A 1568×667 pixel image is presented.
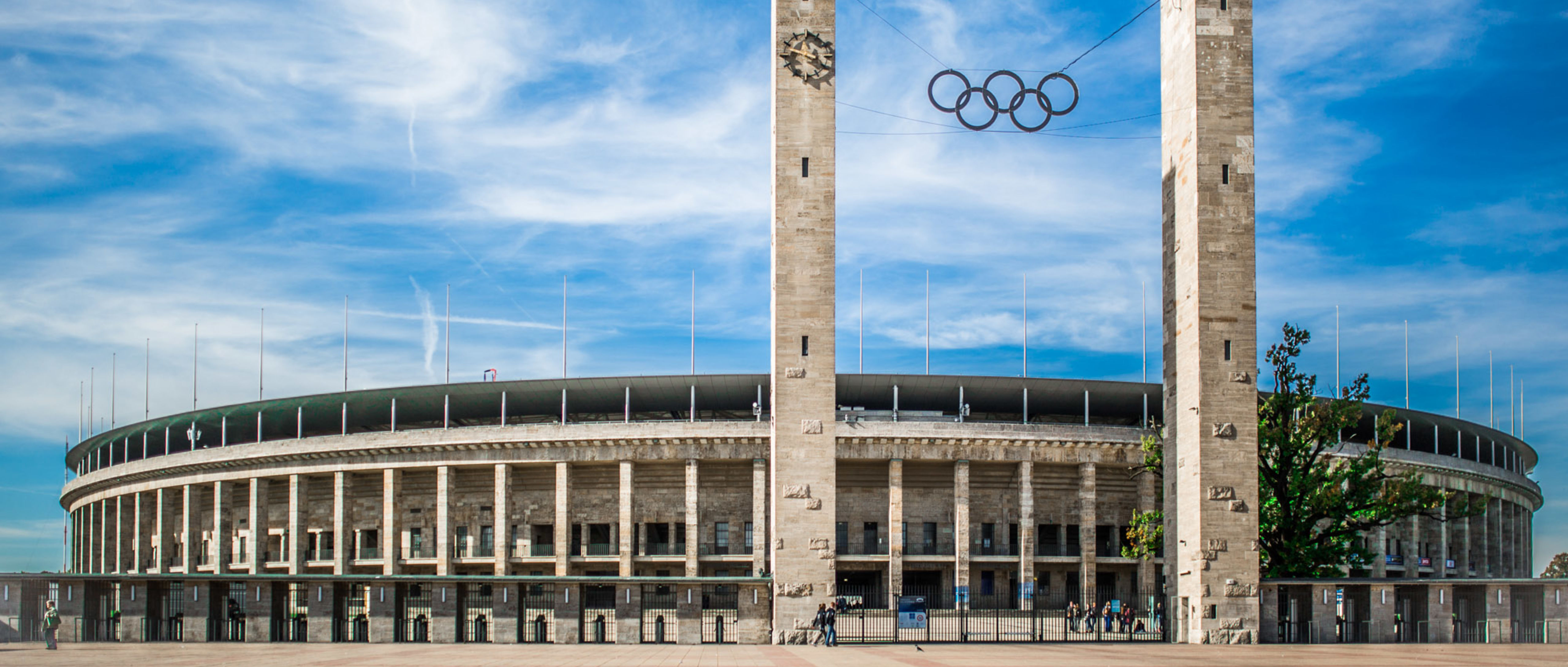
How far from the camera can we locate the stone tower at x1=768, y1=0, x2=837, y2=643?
35.9 metres

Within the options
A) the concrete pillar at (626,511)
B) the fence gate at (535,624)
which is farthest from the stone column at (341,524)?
the fence gate at (535,624)

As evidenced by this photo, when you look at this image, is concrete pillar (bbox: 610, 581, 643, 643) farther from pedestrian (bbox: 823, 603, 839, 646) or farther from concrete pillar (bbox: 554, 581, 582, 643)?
pedestrian (bbox: 823, 603, 839, 646)

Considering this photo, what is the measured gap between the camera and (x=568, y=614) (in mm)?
36688

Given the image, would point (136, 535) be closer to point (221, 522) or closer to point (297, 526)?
point (221, 522)

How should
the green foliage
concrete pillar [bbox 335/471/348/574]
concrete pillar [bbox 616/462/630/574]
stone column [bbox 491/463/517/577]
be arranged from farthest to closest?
concrete pillar [bbox 335/471/348/574] → stone column [bbox 491/463/517/577] → concrete pillar [bbox 616/462/630/574] → the green foliage

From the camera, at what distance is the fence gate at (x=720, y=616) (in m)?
37.3

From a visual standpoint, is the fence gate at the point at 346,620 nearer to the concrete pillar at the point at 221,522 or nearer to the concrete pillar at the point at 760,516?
the concrete pillar at the point at 760,516

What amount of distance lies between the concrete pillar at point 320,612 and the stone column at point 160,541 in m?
46.2

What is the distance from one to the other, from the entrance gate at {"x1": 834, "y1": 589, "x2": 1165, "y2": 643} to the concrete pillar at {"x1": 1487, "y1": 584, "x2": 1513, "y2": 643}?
907cm

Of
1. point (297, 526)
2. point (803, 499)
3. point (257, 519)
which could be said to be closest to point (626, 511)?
point (297, 526)

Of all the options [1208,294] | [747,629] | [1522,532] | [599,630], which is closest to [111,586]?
[599,630]

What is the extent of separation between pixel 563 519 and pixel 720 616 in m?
31.8

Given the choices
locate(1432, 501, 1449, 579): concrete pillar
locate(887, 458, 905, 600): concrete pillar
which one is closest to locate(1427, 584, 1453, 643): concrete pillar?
locate(887, 458, 905, 600): concrete pillar

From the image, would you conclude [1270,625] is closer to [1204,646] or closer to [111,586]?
[1204,646]
